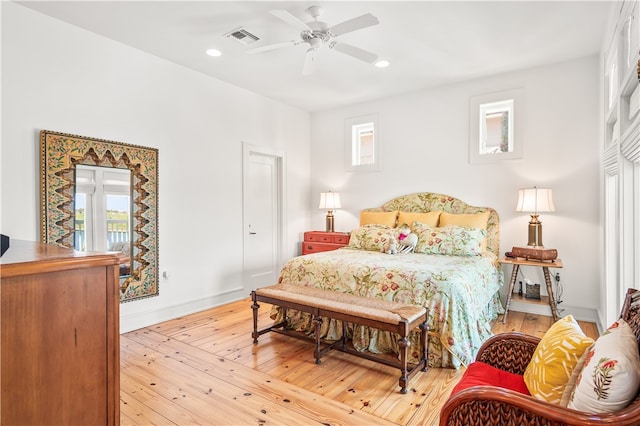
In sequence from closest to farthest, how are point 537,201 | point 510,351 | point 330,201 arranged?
point 510,351
point 537,201
point 330,201

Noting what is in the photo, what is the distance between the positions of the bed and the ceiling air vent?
7.14 ft

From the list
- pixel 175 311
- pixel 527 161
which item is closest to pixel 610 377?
pixel 527 161

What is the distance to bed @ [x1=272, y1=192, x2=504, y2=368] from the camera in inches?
104

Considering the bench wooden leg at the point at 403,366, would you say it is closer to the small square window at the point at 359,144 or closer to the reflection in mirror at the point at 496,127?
the reflection in mirror at the point at 496,127

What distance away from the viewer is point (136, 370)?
266cm

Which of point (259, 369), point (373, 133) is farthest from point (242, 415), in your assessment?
point (373, 133)

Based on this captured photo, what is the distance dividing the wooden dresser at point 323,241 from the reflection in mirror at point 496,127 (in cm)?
215

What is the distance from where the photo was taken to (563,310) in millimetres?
3820

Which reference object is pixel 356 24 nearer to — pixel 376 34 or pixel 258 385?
pixel 376 34

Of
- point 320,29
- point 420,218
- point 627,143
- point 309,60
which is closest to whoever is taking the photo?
point 627,143

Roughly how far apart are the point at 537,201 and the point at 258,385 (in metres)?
3.29

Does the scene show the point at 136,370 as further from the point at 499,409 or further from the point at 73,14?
the point at 73,14

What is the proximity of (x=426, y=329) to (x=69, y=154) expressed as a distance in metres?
3.31

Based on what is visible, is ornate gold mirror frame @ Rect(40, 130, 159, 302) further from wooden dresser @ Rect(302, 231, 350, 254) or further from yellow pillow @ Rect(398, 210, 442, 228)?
yellow pillow @ Rect(398, 210, 442, 228)
